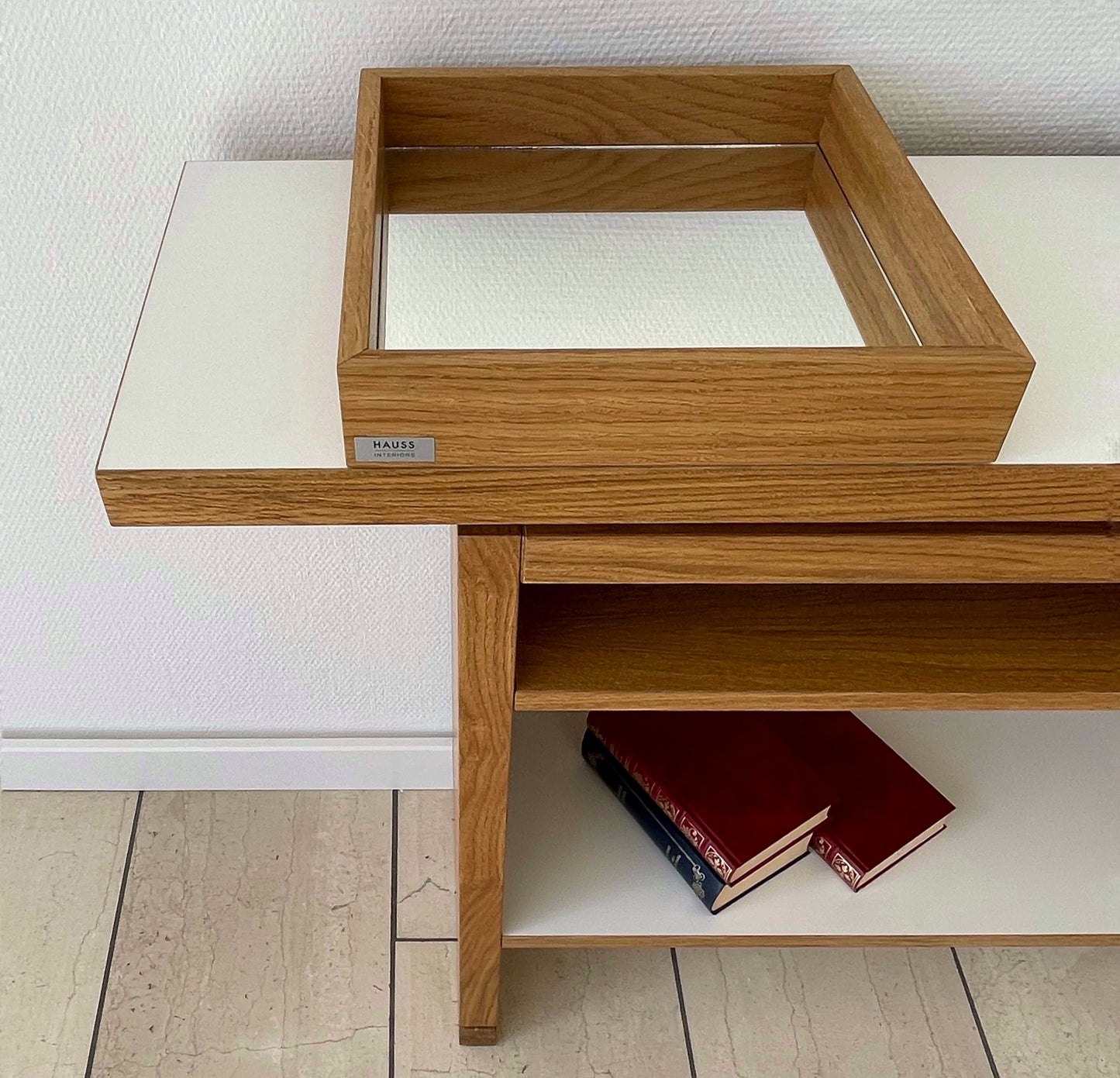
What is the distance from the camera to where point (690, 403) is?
1.91 ft

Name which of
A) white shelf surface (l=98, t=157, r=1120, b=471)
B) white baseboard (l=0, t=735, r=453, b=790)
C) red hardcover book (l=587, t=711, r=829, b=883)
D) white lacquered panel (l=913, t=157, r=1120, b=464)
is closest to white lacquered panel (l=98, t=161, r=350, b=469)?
white shelf surface (l=98, t=157, r=1120, b=471)

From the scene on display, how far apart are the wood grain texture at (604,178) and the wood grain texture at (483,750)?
0.23 m

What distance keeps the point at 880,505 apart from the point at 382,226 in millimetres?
326

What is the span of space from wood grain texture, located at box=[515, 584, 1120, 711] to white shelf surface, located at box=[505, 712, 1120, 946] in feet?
1.03

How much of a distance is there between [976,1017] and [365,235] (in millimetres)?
1009

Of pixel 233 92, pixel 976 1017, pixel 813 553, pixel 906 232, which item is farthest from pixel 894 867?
pixel 233 92

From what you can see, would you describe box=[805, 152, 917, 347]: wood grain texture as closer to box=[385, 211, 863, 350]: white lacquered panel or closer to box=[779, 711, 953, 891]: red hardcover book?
box=[385, 211, 863, 350]: white lacquered panel

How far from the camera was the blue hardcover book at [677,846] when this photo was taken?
99 cm

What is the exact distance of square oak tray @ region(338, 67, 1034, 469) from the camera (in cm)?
57

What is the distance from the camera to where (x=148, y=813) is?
4.43 ft

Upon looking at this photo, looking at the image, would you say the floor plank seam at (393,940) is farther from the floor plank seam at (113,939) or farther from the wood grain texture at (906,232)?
the wood grain texture at (906,232)

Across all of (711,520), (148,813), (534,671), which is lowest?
(148,813)

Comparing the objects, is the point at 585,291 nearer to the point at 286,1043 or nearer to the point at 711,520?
the point at 711,520

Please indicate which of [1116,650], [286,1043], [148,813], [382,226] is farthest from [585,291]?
[148,813]
